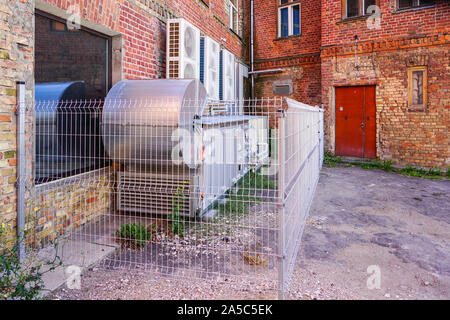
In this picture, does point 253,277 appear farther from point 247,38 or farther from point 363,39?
point 247,38

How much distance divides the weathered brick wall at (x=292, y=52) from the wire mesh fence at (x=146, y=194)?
7.17 metres

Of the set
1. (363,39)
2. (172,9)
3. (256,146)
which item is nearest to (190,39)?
(172,9)

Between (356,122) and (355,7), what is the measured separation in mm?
3378

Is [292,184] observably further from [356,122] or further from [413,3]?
[413,3]

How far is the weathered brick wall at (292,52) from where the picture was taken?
1078 centimetres

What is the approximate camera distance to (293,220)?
3.28 m

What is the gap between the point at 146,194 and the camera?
424 cm

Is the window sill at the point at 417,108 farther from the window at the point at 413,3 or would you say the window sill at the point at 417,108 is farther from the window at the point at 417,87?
the window at the point at 413,3

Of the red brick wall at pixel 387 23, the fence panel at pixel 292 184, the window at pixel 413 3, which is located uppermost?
the window at pixel 413 3

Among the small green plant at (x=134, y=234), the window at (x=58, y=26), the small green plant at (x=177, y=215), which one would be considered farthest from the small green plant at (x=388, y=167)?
the window at (x=58, y=26)

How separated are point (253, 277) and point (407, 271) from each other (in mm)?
1509

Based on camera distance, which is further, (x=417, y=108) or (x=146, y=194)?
(x=417, y=108)

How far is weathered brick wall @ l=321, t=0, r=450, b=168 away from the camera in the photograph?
26.8 ft

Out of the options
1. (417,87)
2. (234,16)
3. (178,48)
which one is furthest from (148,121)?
(234,16)
